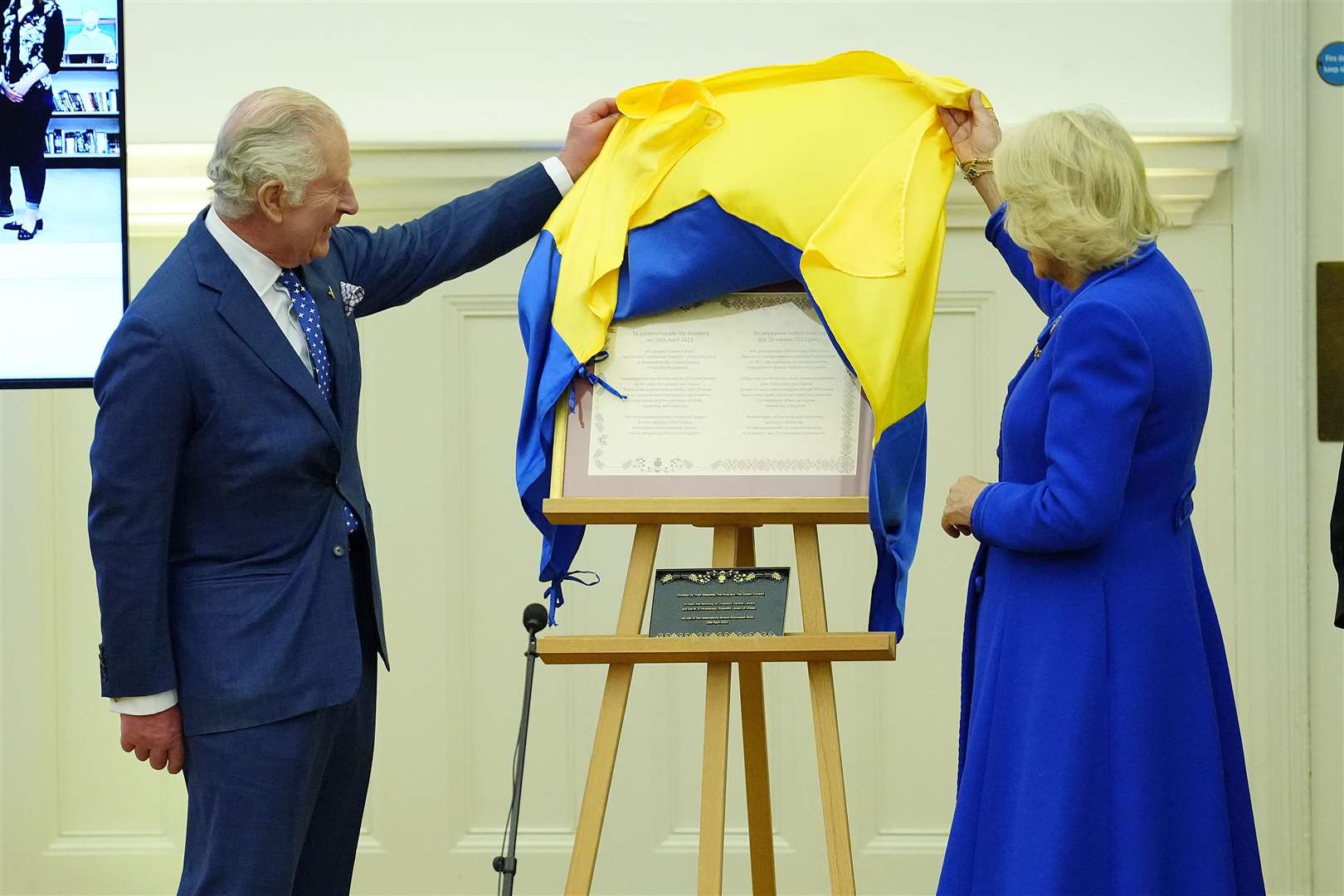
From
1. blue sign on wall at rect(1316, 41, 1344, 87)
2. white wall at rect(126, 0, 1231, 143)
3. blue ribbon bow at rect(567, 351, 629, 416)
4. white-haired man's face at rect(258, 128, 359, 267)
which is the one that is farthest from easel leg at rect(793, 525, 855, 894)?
blue sign on wall at rect(1316, 41, 1344, 87)

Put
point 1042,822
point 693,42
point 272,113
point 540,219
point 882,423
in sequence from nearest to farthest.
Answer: point 1042,822, point 272,113, point 882,423, point 540,219, point 693,42

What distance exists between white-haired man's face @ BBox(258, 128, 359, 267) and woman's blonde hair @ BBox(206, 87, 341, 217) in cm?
1

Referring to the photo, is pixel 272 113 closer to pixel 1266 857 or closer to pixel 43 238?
pixel 43 238

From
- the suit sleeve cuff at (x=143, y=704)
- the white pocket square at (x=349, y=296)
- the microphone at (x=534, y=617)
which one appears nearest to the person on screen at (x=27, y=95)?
the white pocket square at (x=349, y=296)

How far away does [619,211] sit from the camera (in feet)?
7.25

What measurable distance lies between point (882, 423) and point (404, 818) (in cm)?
162

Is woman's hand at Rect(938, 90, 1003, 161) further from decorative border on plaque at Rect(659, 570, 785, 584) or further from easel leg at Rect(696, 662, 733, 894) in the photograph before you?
easel leg at Rect(696, 662, 733, 894)

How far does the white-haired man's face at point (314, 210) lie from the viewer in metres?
1.98

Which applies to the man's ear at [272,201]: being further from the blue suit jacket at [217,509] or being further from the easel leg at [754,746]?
the easel leg at [754,746]

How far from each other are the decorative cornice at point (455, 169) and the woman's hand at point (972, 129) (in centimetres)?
88

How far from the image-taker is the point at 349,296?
7.23 ft

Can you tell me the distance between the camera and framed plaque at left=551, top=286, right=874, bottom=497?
2168 mm

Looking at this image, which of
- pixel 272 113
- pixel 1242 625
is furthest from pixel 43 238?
pixel 1242 625

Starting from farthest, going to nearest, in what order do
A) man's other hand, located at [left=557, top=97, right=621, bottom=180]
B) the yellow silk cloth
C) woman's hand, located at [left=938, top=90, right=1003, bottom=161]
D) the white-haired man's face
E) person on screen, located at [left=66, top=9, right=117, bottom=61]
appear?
person on screen, located at [left=66, top=9, right=117, bottom=61] → man's other hand, located at [left=557, top=97, right=621, bottom=180] → woman's hand, located at [left=938, top=90, right=1003, bottom=161] → the yellow silk cloth → the white-haired man's face
